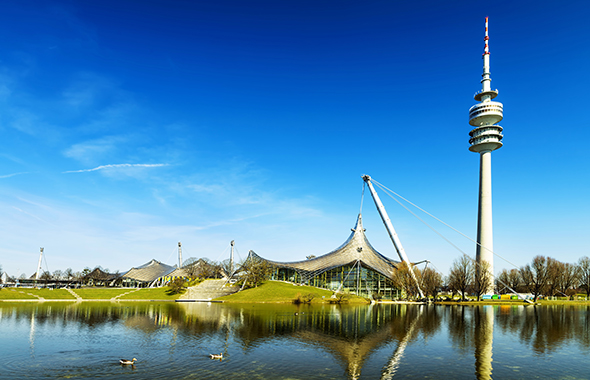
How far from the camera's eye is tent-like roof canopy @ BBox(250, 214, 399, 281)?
10247 centimetres

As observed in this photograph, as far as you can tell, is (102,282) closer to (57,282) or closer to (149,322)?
(57,282)

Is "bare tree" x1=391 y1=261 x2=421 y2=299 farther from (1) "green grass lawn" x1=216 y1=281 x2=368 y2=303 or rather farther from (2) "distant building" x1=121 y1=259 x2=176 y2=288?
(2) "distant building" x1=121 y1=259 x2=176 y2=288

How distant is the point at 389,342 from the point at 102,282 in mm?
156421

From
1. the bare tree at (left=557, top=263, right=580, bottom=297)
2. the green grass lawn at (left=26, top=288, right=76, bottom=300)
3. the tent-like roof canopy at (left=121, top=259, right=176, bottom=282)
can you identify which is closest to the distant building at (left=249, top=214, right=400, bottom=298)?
the bare tree at (left=557, top=263, right=580, bottom=297)

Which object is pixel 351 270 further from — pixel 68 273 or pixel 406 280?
pixel 68 273

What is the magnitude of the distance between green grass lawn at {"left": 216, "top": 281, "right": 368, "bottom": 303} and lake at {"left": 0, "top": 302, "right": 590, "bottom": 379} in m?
41.9

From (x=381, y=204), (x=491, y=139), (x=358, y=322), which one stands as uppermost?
(x=491, y=139)

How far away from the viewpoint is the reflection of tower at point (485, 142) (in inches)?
4279

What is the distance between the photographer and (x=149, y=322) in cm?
4353

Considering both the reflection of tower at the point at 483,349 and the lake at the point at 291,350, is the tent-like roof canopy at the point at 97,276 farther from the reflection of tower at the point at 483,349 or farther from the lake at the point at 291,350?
the reflection of tower at the point at 483,349

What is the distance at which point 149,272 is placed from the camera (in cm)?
15250

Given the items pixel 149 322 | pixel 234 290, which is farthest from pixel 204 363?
pixel 234 290

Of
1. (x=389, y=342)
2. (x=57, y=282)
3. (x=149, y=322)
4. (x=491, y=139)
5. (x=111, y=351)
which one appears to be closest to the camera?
(x=111, y=351)

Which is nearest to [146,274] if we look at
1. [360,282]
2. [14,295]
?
[14,295]
